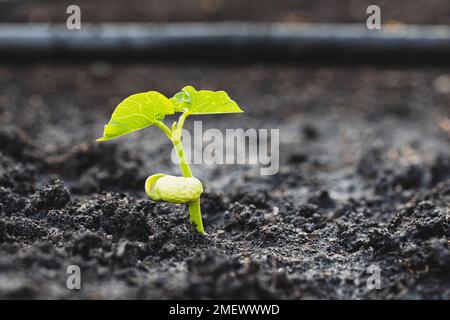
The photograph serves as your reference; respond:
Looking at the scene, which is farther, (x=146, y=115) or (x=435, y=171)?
(x=435, y=171)

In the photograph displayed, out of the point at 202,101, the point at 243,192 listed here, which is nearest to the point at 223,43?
the point at 243,192

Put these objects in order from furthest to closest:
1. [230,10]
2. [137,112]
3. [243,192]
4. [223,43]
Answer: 1. [230,10]
2. [223,43]
3. [243,192]
4. [137,112]

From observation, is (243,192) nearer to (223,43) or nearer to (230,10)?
(223,43)

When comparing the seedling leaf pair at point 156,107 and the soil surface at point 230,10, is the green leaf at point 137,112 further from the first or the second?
the soil surface at point 230,10

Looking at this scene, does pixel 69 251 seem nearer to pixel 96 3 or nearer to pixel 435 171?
pixel 435 171

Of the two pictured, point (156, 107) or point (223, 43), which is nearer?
point (156, 107)

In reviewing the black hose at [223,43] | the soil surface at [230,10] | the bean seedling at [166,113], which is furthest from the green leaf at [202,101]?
the soil surface at [230,10]

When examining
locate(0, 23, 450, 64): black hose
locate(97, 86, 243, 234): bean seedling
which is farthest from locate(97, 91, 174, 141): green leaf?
locate(0, 23, 450, 64): black hose
